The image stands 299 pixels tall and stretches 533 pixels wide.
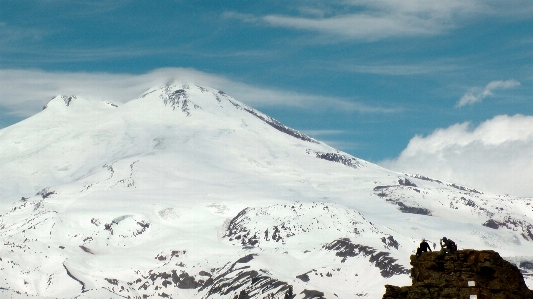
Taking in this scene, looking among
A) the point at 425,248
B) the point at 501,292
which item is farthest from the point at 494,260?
the point at 425,248

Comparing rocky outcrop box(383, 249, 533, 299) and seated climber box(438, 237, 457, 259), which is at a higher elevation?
seated climber box(438, 237, 457, 259)

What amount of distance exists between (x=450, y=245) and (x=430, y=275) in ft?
4.05

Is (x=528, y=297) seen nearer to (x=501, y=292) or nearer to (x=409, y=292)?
(x=501, y=292)

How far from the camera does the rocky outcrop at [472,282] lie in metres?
30.7

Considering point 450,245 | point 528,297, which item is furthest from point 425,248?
point 528,297

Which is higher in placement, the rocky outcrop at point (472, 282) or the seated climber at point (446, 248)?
the seated climber at point (446, 248)

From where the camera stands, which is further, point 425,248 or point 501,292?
point 425,248

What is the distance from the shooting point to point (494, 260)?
30.7 meters

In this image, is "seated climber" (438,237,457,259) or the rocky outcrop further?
"seated climber" (438,237,457,259)

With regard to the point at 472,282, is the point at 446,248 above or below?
above

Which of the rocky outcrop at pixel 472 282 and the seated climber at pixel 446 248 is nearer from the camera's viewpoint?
the rocky outcrop at pixel 472 282

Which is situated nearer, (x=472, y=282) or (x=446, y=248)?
(x=472, y=282)

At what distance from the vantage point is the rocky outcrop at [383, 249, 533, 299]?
30.7 meters

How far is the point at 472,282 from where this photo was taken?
30734mm
